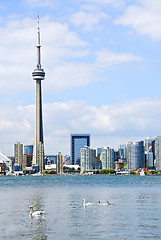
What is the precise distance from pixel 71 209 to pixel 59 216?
953cm

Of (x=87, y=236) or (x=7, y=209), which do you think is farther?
(x=7, y=209)

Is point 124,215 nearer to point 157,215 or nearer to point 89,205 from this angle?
point 157,215

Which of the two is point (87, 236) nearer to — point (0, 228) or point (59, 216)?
point (0, 228)

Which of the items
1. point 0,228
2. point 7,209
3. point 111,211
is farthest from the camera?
point 7,209

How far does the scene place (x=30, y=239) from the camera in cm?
4509

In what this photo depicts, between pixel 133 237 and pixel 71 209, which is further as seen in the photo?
pixel 71 209

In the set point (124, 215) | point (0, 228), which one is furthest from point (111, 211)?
point (0, 228)

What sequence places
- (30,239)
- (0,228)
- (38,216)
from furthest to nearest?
(38,216) < (0,228) < (30,239)

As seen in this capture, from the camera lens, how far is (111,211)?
67.2 meters

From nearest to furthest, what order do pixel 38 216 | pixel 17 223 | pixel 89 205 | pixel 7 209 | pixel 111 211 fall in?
pixel 17 223 → pixel 38 216 → pixel 111 211 → pixel 7 209 → pixel 89 205

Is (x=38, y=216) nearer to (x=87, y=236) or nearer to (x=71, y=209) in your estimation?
(x=71, y=209)

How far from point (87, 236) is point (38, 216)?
15646mm

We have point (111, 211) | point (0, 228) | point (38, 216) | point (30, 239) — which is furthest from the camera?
point (111, 211)

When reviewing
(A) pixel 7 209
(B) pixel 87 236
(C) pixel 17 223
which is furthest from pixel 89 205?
(B) pixel 87 236
